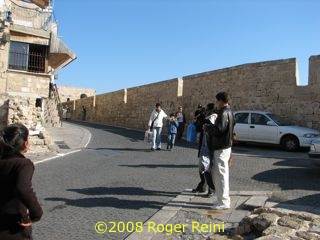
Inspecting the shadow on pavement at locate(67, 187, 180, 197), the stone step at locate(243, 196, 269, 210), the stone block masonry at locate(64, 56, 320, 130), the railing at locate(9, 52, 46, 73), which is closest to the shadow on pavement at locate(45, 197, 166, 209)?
the shadow on pavement at locate(67, 187, 180, 197)

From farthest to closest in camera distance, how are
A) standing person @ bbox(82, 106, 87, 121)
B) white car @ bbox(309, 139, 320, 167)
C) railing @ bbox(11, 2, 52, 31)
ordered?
standing person @ bbox(82, 106, 87, 121) < railing @ bbox(11, 2, 52, 31) < white car @ bbox(309, 139, 320, 167)

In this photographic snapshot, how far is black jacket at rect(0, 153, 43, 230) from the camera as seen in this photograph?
3443 millimetres

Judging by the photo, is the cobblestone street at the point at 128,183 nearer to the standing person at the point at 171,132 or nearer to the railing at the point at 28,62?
the standing person at the point at 171,132

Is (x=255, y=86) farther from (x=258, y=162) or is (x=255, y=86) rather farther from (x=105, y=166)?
(x=105, y=166)

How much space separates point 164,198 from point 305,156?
24.8ft

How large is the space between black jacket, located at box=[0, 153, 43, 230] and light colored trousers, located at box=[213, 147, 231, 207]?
12.4ft

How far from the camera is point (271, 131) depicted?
1598cm

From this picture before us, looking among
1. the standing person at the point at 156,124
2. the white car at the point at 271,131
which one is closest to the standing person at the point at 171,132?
the standing person at the point at 156,124

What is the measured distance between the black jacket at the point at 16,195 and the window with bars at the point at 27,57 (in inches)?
872

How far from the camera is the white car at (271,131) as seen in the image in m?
15.2

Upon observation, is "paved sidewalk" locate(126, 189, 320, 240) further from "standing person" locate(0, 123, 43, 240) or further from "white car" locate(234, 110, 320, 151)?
"white car" locate(234, 110, 320, 151)

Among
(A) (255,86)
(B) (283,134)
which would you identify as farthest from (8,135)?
(A) (255,86)

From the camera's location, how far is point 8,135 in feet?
12.0

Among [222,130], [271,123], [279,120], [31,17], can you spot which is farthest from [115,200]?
[31,17]
